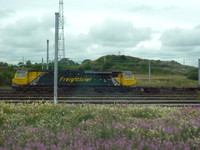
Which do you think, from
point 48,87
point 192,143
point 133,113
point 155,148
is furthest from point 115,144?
point 48,87

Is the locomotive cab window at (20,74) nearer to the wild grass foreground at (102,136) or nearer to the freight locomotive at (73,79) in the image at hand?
the freight locomotive at (73,79)

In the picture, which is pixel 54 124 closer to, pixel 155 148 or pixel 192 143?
pixel 155 148

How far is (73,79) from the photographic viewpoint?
25.9 meters

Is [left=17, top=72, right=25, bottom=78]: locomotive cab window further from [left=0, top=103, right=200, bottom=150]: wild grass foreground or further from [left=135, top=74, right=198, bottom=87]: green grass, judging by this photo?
[left=0, top=103, right=200, bottom=150]: wild grass foreground

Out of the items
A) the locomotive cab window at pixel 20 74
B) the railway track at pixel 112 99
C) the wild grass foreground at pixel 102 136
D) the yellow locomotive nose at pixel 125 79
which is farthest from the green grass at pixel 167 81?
the wild grass foreground at pixel 102 136

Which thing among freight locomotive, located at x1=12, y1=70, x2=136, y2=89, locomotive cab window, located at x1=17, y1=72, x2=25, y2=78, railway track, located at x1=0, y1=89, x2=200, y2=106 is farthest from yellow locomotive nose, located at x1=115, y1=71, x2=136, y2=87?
locomotive cab window, located at x1=17, y1=72, x2=25, y2=78

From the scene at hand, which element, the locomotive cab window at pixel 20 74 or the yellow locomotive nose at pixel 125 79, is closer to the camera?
the locomotive cab window at pixel 20 74

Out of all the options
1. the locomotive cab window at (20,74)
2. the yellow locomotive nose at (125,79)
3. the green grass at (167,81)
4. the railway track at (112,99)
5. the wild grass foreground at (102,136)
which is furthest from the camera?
the green grass at (167,81)

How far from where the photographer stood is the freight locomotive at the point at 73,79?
25.4 metres

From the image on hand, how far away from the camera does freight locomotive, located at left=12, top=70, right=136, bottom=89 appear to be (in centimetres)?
2539

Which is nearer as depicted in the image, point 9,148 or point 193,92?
point 9,148

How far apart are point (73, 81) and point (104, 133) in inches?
823

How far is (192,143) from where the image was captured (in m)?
4.52

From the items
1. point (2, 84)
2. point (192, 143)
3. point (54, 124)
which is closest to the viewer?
point (192, 143)
